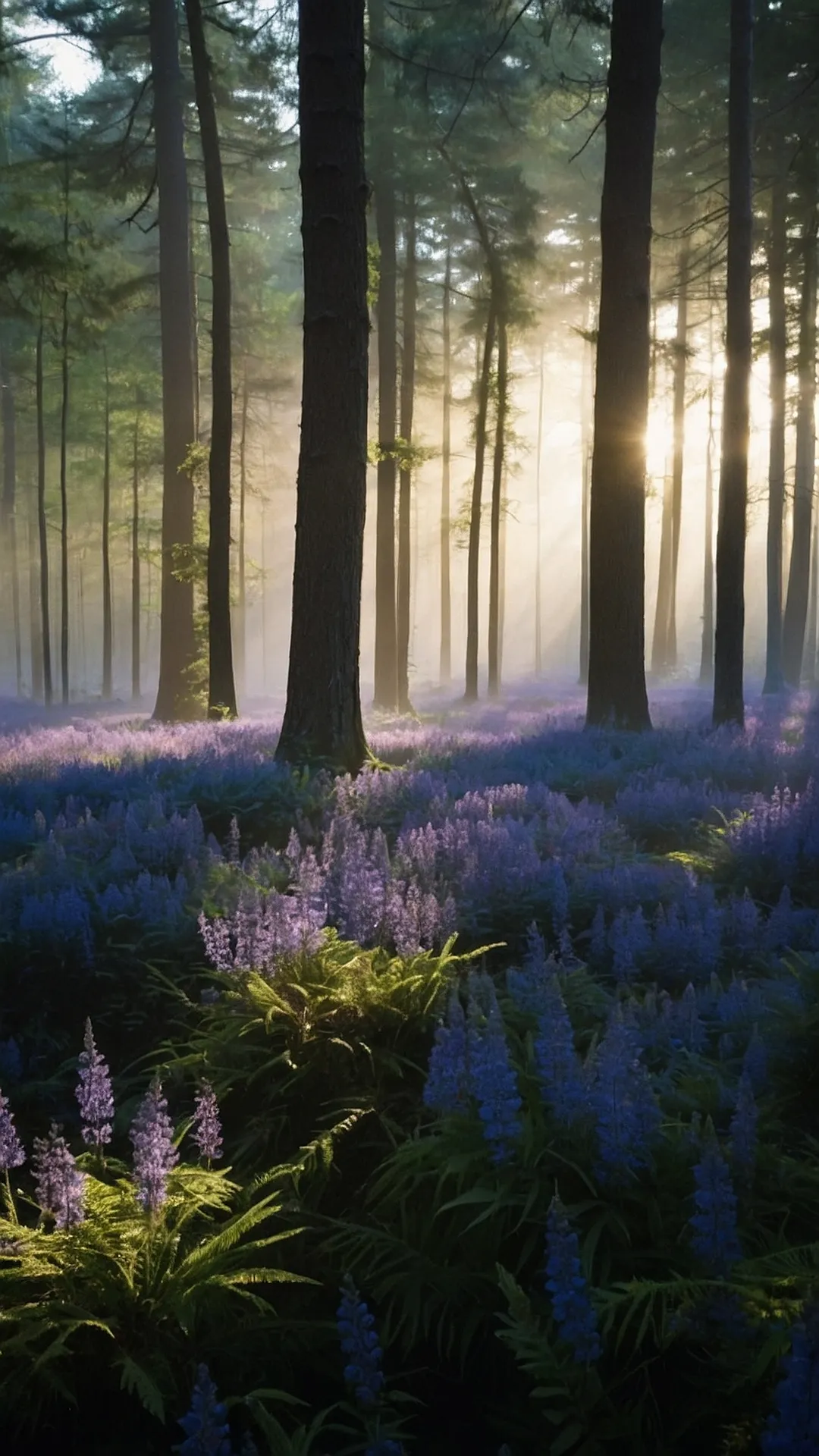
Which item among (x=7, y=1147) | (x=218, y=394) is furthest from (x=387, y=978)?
(x=218, y=394)

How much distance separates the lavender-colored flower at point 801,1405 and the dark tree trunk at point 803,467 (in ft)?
69.5

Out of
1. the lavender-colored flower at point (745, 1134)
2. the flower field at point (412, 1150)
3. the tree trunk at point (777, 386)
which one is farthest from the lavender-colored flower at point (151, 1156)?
the tree trunk at point (777, 386)

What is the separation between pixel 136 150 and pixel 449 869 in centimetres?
1686

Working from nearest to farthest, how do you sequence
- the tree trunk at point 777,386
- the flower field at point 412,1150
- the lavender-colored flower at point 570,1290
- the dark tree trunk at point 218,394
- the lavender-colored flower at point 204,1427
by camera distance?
the lavender-colored flower at point 204,1427
the lavender-colored flower at point 570,1290
the flower field at point 412,1150
the dark tree trunk at point 218,394
the tree trunk at point 777,386

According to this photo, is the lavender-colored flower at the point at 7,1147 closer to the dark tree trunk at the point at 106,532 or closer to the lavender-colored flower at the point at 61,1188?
the lavender-colored flower at the point at 61,1188

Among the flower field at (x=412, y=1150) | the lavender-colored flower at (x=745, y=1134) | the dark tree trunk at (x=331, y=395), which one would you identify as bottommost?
the flower field at (x=412, y=1150)

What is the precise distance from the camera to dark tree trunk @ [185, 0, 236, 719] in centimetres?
1376

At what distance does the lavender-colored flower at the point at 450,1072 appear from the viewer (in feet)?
9.27

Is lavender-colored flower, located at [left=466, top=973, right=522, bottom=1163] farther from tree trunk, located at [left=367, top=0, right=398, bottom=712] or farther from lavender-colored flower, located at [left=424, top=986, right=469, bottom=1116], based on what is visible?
tree trunk, located at [left=367, top=0, right=398, bottom=712]

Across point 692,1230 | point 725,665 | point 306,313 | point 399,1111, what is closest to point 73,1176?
point 399,1111

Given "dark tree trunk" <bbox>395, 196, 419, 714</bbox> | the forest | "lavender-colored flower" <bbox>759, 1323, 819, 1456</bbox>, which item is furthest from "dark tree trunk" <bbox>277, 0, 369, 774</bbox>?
"dark tree trunk" <bbox>395, 196, 419, 714</bbox>

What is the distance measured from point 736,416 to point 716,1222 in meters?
12.1

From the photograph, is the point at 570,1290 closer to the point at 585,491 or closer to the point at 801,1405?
the point at 801,1405

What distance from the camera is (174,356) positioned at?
59.1ft
